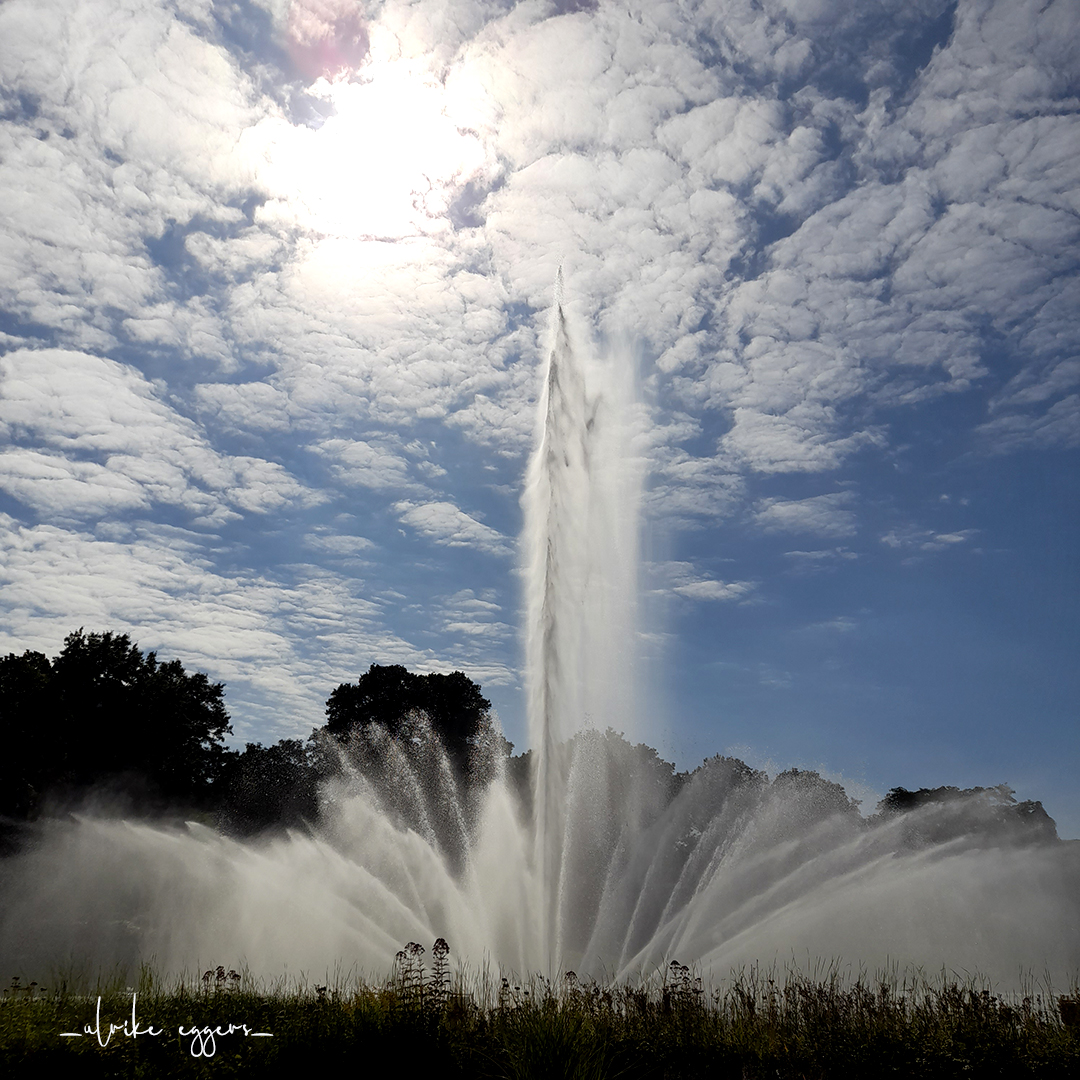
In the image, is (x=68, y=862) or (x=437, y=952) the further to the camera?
(x=68, y=862)

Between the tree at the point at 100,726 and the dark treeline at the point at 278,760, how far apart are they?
8cm

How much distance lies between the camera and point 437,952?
13008 millimetres

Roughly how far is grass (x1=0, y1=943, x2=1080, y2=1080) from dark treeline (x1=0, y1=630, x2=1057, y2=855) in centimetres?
2808

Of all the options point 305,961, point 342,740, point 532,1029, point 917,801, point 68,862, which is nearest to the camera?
point 532,1029

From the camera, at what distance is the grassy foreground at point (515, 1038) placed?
33.5 ft

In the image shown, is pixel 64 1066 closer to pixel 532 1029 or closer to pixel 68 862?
pixel 532 1029

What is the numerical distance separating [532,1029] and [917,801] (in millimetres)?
52724

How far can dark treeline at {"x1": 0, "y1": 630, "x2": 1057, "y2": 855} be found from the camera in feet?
154

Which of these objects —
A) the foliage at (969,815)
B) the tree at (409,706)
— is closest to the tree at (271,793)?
the tree at (409,706)

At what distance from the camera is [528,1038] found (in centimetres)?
1052

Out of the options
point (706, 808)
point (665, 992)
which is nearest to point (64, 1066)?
point (665, 992)

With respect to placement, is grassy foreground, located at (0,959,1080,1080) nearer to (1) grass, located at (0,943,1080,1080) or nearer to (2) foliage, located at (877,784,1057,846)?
(1) grass, located at (0,943,1080,1080)
